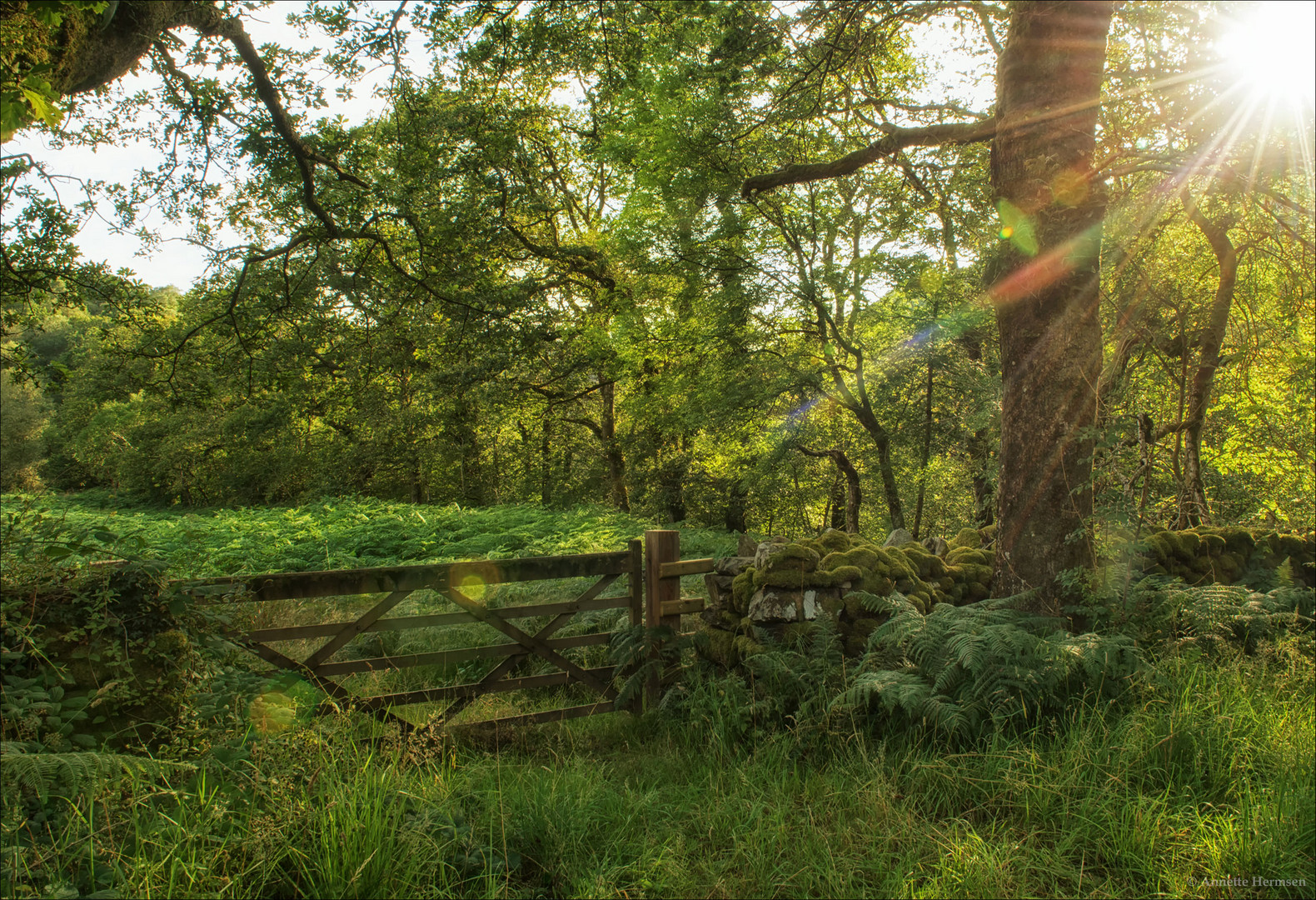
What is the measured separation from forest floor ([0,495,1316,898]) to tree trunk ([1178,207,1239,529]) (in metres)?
2.49

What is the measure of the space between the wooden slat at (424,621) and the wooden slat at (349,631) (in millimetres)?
41

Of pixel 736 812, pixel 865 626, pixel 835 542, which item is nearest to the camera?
pixel 736 812

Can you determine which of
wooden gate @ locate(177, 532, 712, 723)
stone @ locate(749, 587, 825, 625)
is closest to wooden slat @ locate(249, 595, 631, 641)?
wooden gate @ locate(177, 532, 712, 723)

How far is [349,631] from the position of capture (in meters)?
4.15

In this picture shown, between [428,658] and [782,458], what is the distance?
1219cm

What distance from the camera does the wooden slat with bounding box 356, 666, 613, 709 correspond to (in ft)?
13.8

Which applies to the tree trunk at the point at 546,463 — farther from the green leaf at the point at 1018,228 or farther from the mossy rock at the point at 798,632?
the green leaf at the point at 1018,228

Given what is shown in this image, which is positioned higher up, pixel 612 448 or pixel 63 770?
pixel 612 448

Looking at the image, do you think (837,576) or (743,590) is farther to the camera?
(743,590)

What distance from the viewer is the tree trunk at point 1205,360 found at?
607 centimetres

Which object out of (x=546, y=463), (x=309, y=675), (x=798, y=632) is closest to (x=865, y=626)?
(x=798, y=632)

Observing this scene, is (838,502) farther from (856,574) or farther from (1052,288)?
(856,574)

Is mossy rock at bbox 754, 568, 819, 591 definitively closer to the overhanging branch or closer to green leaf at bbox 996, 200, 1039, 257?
green leaf at bbox 996, 200, 1039, 257

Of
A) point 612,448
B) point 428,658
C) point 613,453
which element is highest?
point 612,448
